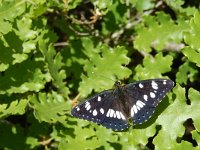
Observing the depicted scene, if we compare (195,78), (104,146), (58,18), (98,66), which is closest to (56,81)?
(98,66)

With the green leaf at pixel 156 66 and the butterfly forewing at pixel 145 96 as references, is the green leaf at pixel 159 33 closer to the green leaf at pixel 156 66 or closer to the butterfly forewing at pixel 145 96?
the green leaf at pixel 156 66

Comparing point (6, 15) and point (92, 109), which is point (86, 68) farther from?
point (6, 15)

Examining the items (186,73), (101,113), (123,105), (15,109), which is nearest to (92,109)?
(101,113)

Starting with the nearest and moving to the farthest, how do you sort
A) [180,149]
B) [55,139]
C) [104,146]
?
[180,149]
[104,146]
[55,139]

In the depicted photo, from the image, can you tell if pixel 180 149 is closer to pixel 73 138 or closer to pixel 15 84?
pixel 73 138

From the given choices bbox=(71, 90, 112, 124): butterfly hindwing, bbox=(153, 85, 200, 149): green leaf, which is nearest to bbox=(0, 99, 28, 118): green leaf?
bbox=(71, 90, 112, 124): butterfly hindwing

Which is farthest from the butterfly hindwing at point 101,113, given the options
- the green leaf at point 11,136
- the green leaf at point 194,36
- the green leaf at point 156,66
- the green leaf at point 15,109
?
the green leaf at point 11,136

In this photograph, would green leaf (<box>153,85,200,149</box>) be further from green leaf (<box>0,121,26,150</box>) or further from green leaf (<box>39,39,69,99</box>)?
green leaf (<box>0,121,26,150</box>)
